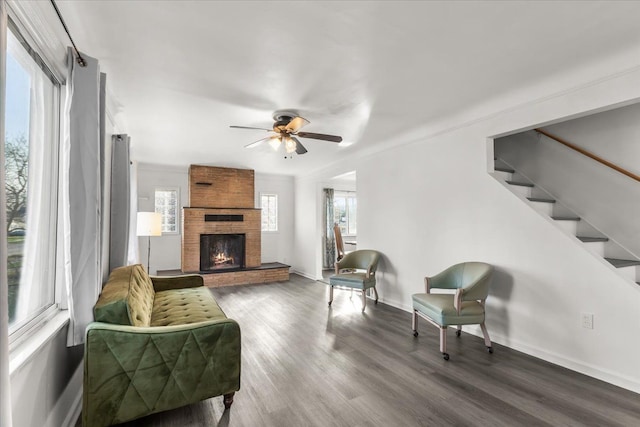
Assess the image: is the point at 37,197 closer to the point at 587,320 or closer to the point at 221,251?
the point at 587,320

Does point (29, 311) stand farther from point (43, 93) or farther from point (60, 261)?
point (43, 93)

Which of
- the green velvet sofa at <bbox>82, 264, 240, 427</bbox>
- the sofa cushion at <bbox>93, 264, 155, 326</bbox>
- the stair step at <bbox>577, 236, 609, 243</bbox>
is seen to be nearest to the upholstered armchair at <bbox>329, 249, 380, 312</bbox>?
the stair step at <bbox>577, 236, 609, 243</bbox>

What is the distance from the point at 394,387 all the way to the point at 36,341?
241 cm

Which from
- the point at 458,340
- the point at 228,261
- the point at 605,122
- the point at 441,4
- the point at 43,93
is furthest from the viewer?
the point at 228,261

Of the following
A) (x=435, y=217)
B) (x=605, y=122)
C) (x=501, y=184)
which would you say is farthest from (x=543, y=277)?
(x=605, y=122)

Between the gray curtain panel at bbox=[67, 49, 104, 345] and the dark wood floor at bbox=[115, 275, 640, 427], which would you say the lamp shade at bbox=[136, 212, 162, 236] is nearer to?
the dark wood floor at bbox=[115, 275, 640, 427]

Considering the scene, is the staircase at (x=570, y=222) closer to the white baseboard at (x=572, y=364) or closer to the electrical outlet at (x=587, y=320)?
the electrical outlet at (x=587, y=320)

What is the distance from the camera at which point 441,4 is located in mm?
1811

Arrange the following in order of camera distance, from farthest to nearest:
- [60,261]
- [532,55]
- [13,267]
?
1. [532,55]
2. [60,261]
3. [13,267]

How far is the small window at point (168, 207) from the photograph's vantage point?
6.71 meters

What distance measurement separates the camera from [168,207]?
679cm

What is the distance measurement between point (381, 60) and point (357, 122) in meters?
1.43

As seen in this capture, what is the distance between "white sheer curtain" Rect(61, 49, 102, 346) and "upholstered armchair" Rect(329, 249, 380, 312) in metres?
3.25

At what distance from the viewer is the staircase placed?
2759mm
